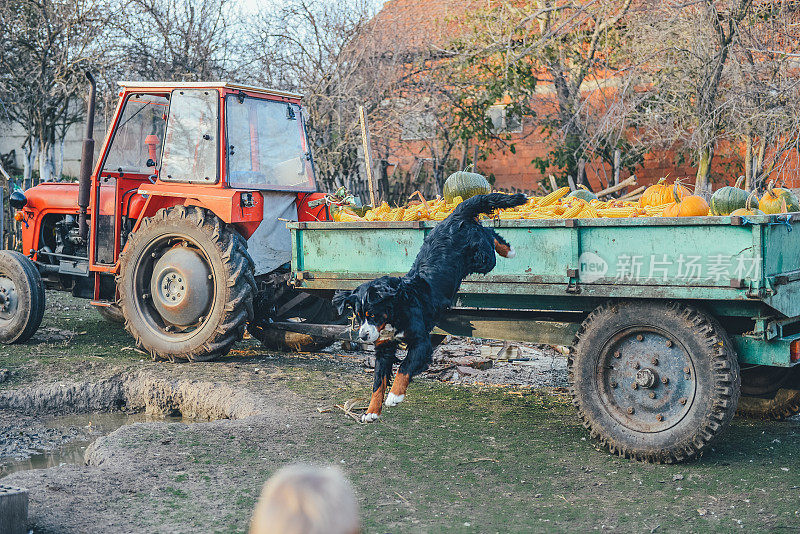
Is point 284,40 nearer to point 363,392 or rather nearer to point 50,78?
point 50,78

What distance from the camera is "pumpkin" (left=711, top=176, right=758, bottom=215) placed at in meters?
5.86

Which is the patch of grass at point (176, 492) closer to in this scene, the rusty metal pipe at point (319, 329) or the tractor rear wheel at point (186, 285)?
the rusty metal pipe at point (319, 329)

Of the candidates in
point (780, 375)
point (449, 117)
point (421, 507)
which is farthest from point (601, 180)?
point (421, 507)

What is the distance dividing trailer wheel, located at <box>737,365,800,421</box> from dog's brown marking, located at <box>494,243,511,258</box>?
2139mm

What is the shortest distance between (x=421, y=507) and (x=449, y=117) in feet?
44.8

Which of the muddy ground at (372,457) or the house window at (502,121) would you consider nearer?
the muddy ground at (372,457)

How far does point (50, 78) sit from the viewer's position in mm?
16766

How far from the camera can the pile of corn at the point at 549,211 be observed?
6.10 meters

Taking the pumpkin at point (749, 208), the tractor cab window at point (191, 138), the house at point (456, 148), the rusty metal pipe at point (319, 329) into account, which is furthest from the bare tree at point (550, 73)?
the pumpkin at point (749, 208)

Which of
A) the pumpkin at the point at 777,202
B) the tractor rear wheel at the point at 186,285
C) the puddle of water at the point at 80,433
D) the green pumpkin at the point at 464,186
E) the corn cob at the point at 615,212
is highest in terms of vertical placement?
the green pumpkin at the point at 464,186

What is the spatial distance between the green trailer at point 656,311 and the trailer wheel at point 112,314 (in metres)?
5.12

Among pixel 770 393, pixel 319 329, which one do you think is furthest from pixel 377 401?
pixel 770 393

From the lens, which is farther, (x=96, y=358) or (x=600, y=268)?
(x=96, y=358)

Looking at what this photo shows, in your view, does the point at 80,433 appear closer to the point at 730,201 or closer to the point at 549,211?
the point at 549,211
